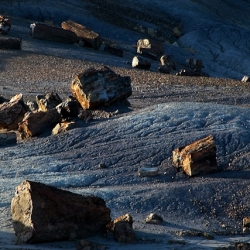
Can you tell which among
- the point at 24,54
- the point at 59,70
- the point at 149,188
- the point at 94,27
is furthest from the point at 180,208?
the point at 94,27

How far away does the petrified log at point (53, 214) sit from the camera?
937 centimetres

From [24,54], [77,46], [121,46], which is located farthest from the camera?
[121,46]

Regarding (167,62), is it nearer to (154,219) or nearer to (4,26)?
(4,26)

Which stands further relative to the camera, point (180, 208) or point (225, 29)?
point (225, 29)

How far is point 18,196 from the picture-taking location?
31.8ft

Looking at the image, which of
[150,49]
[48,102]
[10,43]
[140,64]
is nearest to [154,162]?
[48,102]

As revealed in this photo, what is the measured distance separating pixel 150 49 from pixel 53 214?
2195 centimetres

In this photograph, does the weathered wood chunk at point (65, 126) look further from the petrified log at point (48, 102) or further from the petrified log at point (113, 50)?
the petrified log at point (113, 50)

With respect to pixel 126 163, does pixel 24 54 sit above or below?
below

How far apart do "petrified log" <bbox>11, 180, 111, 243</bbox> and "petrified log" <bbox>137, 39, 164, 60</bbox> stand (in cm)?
2030

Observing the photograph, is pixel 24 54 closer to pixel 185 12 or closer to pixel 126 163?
pixel 126 163

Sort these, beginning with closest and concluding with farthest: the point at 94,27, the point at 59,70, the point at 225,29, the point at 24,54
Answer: the point at 59,70 < the point at 24,54 < the point at 94,27 < the point at 225,29

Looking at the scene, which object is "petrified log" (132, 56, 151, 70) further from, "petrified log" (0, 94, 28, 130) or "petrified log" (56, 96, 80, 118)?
"petrified log" (56, 96, 80, 118)

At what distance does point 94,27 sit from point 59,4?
108 inches
